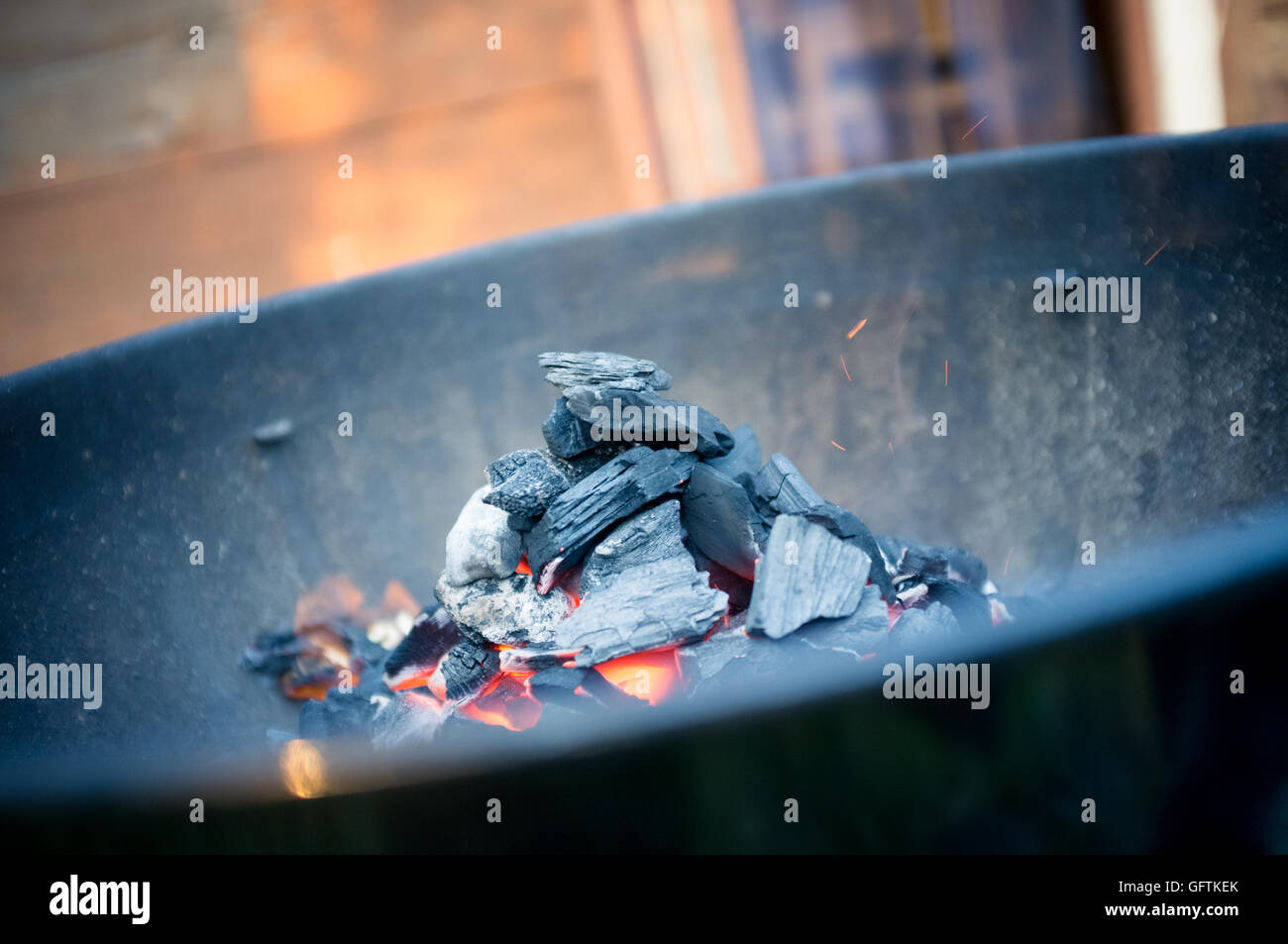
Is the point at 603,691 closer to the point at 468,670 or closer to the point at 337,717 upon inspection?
the point at 468,670

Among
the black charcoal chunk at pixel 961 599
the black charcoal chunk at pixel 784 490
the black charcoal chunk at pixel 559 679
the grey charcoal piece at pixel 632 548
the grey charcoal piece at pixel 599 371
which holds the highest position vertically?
the grey charcoal piece at pixel 599 371

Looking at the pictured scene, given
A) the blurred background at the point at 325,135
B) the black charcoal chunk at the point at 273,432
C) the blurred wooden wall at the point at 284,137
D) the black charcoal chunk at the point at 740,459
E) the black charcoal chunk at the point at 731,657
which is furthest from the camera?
the blurred wooden wall at the point at 284,137

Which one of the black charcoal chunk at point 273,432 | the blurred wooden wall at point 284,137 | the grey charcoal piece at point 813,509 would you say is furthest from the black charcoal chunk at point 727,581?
the blurred wooden wall at point 284,137

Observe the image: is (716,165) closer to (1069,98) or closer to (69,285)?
(1069,98)

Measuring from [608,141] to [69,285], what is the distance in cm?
214

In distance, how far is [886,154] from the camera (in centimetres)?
285

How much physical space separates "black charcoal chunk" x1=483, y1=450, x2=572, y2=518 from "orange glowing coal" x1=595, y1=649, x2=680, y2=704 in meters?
0.23

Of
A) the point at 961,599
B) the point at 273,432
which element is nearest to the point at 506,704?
the point at 961,599

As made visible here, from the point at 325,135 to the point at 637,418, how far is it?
2792mm

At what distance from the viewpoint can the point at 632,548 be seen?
114 cm

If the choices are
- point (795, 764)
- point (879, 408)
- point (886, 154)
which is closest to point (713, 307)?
point (879, 408)

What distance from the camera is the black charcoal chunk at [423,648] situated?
1249mm

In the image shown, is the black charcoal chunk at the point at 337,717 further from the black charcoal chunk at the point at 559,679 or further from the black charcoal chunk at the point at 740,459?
the black charcoal chunk at the point at 740,459

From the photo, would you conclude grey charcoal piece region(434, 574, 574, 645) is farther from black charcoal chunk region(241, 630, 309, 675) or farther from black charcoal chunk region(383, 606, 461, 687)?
black charcoal chunk region(241, 630, 309, 675)
